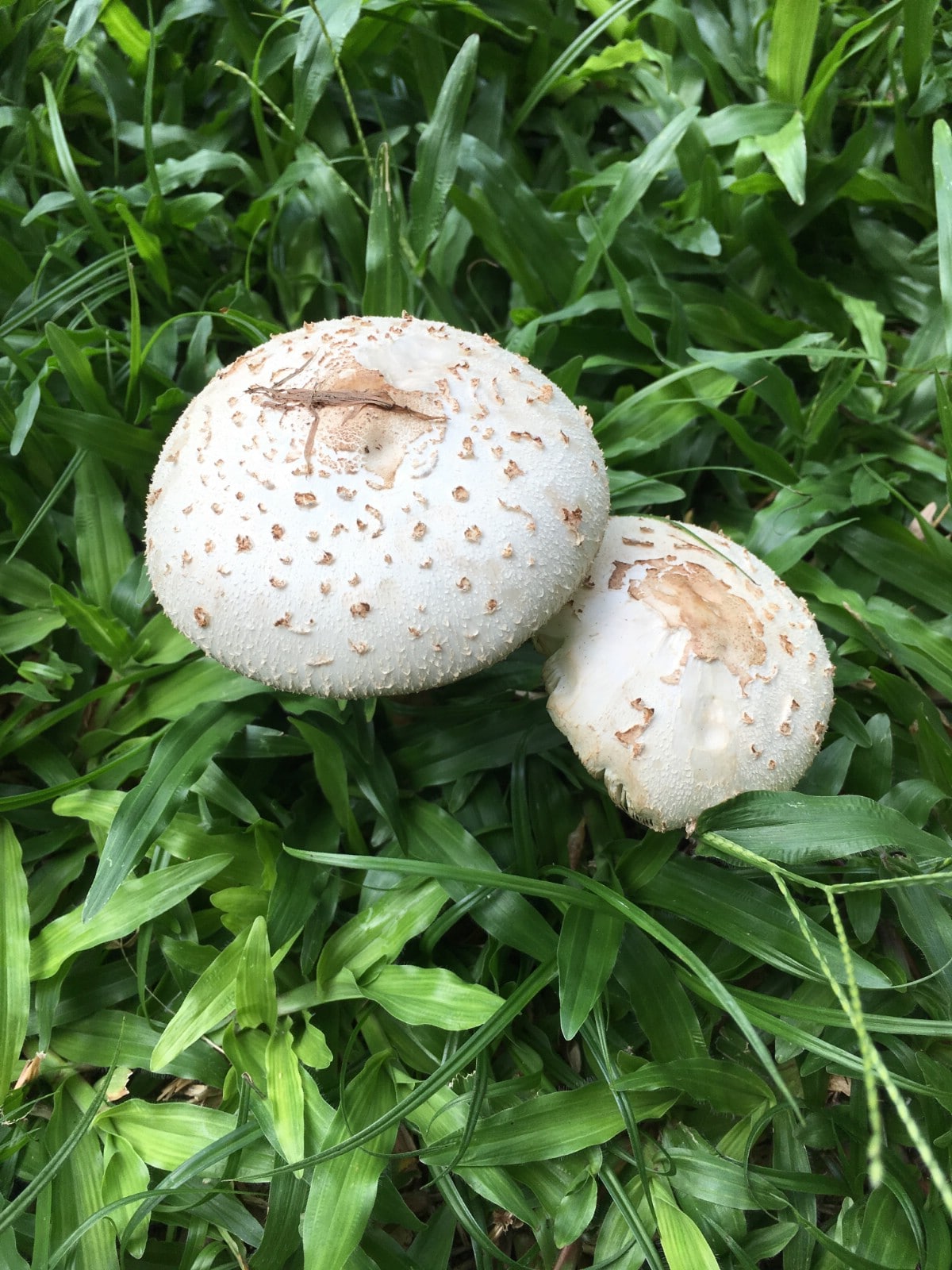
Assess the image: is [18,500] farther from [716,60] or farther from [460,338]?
[716,60]

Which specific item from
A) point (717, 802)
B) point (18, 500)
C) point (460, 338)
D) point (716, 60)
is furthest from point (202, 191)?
point (717, 802)

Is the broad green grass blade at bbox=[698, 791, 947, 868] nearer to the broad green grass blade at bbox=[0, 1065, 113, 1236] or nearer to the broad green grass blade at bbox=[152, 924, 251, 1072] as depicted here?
the broad green grass blade at bbox=[152, 924, 251, 1072]

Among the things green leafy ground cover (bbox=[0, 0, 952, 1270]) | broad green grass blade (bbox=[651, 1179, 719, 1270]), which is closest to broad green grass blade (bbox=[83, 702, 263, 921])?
green leafy ground cover (bbox=[0, 0, 952, 1270])

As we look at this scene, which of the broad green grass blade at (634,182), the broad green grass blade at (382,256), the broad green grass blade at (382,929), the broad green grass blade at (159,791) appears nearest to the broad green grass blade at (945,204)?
the broad green grass blade at (634,182)

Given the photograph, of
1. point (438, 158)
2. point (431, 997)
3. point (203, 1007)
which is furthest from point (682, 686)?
point (438, 158)

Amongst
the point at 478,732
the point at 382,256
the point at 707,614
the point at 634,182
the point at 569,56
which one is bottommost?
the point at 478,732

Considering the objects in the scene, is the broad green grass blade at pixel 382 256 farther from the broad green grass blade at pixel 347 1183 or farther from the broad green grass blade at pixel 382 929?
the broad green grass blade at pixel 347 1183

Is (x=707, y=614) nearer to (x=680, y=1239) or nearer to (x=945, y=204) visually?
(x=680, y=1239)
